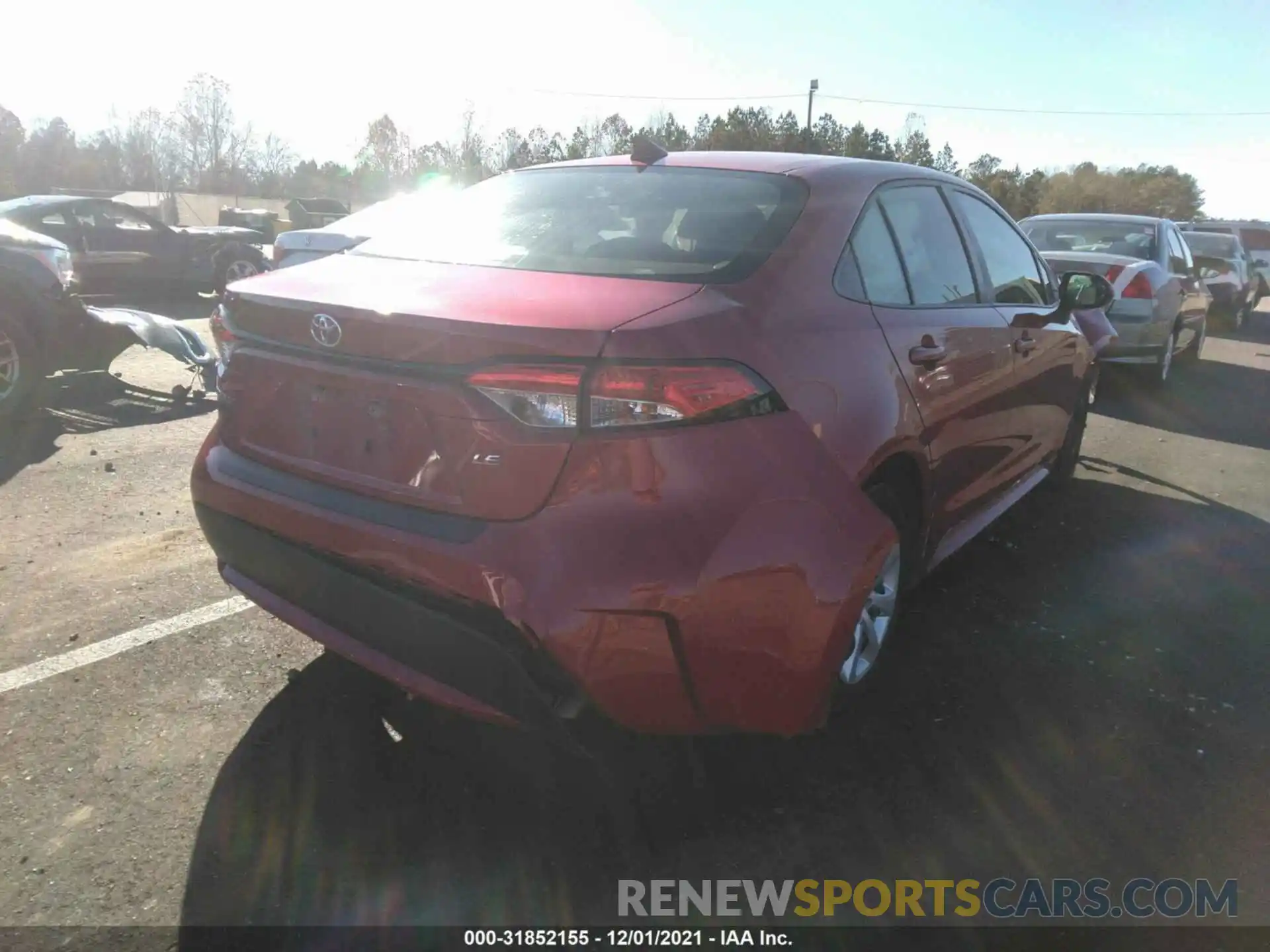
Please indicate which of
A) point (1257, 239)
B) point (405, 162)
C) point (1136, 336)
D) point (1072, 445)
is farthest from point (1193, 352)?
point (405, 162)

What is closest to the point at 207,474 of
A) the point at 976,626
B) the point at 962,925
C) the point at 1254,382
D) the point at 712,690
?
the point at 712,690

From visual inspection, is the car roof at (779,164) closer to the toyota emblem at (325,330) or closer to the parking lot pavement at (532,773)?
the toyota emblem at (325,330)

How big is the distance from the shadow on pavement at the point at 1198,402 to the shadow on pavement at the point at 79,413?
746 centimetres

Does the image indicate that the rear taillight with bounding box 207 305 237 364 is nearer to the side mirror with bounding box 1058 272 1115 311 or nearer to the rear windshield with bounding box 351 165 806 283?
the rear windshield with bounding box 351 165 806 283

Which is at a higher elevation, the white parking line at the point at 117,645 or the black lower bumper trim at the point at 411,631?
the black lower bumper trim at the point at 411,631

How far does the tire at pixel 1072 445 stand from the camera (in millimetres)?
5605

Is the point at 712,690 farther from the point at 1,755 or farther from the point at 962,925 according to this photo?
the point at 1,755

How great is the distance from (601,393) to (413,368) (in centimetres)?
46

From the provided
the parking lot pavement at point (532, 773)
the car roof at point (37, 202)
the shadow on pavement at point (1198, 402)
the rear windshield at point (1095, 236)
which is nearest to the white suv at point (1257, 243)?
the shadow on pavement at point (1198, 402)

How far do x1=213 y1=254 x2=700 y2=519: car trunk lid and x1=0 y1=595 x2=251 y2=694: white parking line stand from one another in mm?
1069

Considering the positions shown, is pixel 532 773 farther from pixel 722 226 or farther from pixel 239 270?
pixel 239 270

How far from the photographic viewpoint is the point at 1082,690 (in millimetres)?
3424

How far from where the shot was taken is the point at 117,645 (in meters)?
3.34

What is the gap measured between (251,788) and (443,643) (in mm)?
841
